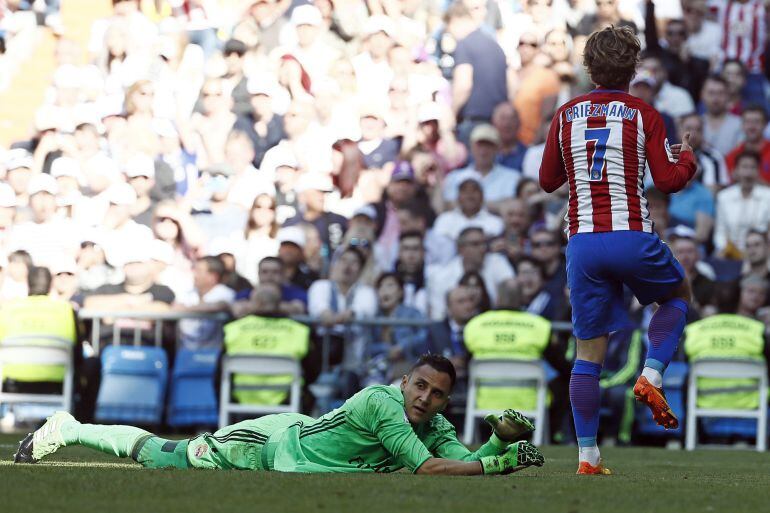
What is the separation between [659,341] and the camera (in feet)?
26.3

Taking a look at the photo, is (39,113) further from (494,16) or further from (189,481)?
(189,481)

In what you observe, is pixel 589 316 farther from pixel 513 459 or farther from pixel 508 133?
pixel 508 133

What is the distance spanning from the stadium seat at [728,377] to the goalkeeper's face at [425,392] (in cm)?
713

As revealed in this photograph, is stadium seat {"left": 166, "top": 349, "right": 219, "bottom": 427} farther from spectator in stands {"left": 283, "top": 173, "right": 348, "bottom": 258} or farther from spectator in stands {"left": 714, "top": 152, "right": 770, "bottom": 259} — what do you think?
spectator in stands {"left": 714, "top": 152, "right": 770, "bottom": 259}

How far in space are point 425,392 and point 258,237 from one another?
372 inches

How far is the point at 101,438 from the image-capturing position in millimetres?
8344

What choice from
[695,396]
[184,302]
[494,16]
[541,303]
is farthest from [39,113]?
[695,396]

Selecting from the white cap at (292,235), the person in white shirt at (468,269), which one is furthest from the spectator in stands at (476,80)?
the white cap at (292,235)

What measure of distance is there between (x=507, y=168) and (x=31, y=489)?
1131 cm

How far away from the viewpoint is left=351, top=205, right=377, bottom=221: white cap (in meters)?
16.8

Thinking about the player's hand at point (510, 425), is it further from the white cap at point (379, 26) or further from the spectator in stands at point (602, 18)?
the white cap at point (379, 26)

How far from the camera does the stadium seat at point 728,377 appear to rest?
14344 millimetres

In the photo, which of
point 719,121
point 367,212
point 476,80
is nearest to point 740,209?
point 719,121

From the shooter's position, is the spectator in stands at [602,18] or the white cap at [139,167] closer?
the white cap at [139,167]
